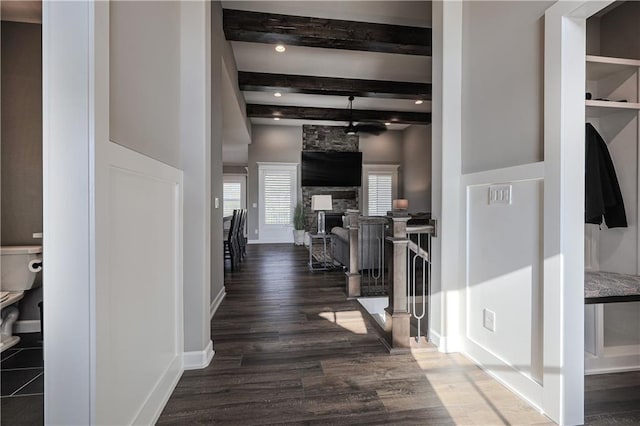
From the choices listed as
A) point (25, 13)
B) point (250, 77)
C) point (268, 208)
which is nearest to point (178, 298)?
point (25, 13)

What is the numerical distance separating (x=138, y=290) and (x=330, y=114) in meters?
6.73

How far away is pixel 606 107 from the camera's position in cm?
201

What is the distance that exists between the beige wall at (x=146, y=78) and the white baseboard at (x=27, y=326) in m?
1.89

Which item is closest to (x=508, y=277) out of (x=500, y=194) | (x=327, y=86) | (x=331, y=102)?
(x=500, y=194)

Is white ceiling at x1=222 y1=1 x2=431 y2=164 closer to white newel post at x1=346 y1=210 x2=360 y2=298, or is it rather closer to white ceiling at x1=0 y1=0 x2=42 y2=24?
white ceiling at x1=0 y1=0 x2=42 y2=24

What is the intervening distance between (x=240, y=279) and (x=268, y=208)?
4360 mm

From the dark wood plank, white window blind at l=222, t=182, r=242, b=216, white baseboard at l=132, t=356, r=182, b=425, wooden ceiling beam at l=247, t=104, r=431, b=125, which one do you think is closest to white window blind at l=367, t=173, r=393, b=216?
wooden ceiling beam at l=247, t=104, r=431, b=125

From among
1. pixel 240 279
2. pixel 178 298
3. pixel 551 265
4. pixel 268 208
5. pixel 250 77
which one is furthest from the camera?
pixel 268 208

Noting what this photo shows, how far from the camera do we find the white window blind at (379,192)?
9320 millimetres

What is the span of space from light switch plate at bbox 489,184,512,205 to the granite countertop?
26.5 inches

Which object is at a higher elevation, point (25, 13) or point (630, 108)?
A: point (25, 13)

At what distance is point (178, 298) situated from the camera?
6.22 ft

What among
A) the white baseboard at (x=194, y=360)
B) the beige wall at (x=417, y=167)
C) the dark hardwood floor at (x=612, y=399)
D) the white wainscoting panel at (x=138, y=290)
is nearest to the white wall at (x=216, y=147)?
the white baseboard at (x=194, y=360)

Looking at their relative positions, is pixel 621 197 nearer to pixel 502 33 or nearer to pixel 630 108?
pixel 630 108
